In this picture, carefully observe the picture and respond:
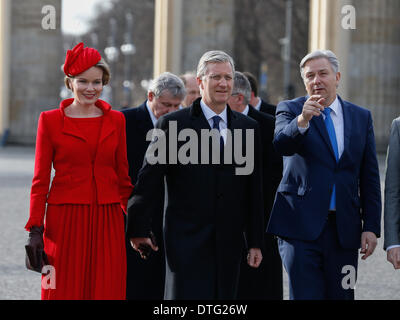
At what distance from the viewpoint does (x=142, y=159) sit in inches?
253

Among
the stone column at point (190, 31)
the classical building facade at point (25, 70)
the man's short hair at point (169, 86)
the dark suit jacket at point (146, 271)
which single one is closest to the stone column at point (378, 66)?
the stone column at point (190, 31)

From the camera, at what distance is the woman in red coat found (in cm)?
515

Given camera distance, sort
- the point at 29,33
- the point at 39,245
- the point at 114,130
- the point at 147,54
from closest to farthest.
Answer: the point at 39,245
the point at 114,130
the point at 29,33
the point at 147,54

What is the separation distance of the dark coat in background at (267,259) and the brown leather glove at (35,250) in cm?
187

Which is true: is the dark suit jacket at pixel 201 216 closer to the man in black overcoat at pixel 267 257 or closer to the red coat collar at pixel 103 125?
the red coat collar at pixel 103 125

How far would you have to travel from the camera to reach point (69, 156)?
5.19 metres

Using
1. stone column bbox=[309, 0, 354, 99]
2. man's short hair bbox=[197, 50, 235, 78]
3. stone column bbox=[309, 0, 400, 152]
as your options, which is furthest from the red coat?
stone column bbox=[309, 0, 400, 152]

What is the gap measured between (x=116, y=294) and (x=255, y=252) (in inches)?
32.1

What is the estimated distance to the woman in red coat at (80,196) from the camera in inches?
203

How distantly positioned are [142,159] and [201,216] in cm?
144

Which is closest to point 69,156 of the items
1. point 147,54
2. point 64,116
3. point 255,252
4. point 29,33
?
point 64,116

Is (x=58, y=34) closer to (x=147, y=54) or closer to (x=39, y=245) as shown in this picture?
(x=39, y=245)

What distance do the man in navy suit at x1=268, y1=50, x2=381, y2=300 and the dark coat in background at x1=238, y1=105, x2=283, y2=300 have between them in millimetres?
1186
